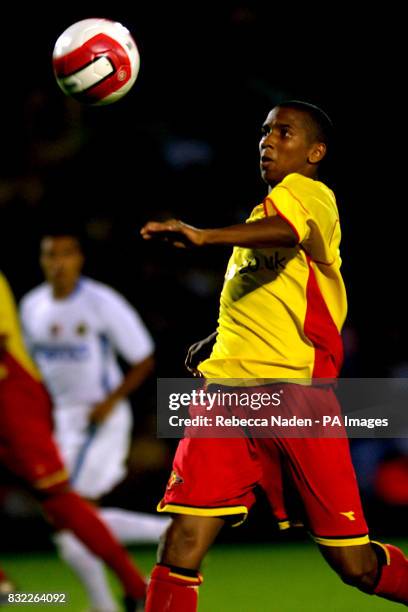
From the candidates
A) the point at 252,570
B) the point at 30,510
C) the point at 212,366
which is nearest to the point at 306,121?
the point at 212,366

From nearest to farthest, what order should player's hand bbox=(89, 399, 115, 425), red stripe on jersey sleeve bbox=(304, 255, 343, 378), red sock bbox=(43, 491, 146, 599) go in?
red stripe on jersey sleeve bbox=(304, 255, 343, 378), red sock bbox=(43, 491, 146, 599), player's hand bbox=(89, 399, 115, 425)

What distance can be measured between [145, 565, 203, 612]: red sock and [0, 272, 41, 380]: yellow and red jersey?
2.29 metres

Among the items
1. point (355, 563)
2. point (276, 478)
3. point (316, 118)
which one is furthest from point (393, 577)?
point (316, 118)

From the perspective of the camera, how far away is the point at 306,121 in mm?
3893

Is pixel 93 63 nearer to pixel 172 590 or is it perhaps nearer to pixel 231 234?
pixel 231 234

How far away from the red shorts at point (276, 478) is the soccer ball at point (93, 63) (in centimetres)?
138

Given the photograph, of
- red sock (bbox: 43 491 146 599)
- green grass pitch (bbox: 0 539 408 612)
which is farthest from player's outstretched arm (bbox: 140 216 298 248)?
green grass pitch (bbox: 0 539 408 612)

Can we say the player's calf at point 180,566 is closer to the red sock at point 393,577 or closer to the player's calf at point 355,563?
the player's calf at point 355,563

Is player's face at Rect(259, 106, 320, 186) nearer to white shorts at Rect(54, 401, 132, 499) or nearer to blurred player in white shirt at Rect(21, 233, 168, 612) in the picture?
blurred player in white shirt at Rect(21, 233, 168, 612)

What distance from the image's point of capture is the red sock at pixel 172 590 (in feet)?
11.6

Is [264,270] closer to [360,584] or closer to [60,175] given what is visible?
[360,584]

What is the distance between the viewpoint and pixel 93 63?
13.9 ft

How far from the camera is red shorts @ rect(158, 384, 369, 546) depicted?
143 inches

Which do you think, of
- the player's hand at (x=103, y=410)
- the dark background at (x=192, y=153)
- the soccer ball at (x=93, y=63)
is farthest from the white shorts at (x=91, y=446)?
the dark background at (x=192, y=153)
